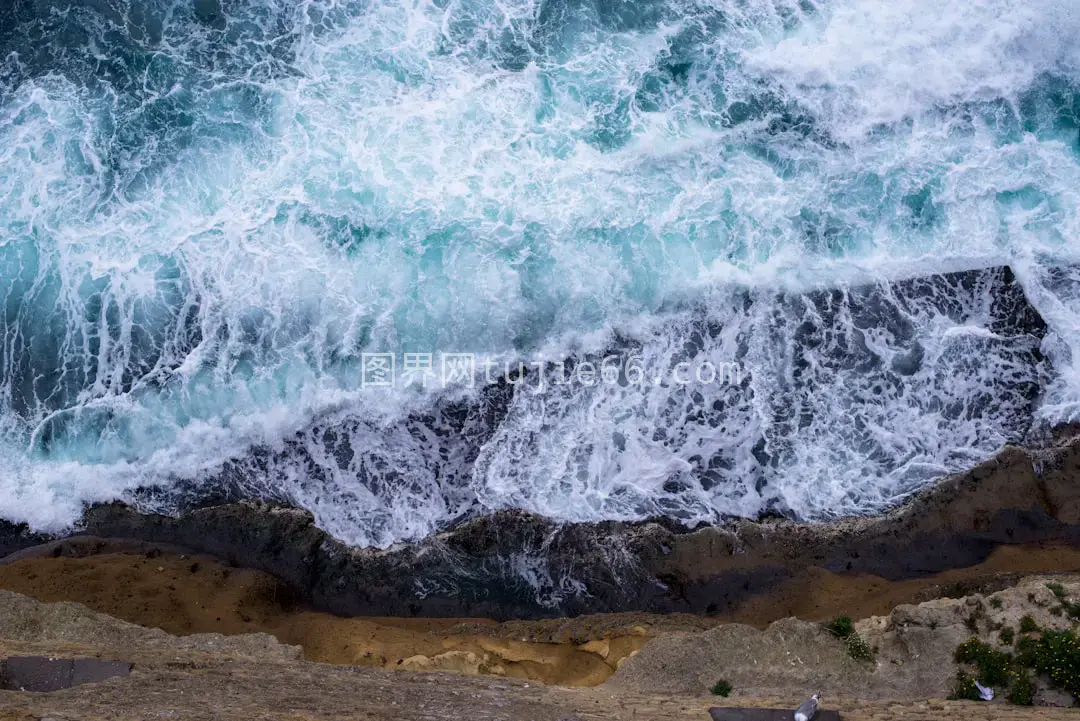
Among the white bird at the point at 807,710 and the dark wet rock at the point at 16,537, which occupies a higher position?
the dark wet rock at the point at 16,537

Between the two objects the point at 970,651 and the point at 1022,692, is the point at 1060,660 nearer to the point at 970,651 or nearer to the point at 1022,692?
the point at 1022,692

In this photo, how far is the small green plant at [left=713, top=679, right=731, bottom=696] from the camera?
46.4ft

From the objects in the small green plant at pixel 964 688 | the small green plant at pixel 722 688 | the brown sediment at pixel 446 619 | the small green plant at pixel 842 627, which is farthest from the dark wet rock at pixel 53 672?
the small green plant at pixel 964 688

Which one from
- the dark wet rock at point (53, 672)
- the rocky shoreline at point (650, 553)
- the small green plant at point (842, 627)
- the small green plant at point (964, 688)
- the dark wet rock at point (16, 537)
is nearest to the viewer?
the small green plant at point (964, 688)

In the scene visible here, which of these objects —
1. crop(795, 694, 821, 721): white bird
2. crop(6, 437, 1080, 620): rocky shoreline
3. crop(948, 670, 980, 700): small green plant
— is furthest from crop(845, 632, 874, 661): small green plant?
crop(6, 437, 1080, 620): rocky shoreline

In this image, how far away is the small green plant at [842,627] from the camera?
1484 centimetres

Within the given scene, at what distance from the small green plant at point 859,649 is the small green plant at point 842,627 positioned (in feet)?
0.33

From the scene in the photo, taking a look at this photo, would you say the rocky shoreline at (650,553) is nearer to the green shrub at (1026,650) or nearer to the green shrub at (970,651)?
the green shrub at (970,651)

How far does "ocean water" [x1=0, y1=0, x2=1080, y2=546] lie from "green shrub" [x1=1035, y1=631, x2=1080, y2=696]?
4164mm

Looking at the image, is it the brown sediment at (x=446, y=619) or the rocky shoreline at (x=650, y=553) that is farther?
the rocky shoreline at (x=650, y=553)

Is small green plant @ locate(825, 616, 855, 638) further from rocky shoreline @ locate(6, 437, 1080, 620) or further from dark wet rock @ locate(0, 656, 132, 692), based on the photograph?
dark wet rock @ locate(0, 656, 132, 692)

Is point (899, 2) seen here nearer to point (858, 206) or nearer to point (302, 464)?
point (858, 206)

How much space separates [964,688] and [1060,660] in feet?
5.52

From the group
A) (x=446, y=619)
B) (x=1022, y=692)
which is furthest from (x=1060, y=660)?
(x=446, y=619)
